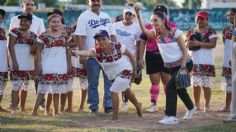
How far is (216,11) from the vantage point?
4878 cm

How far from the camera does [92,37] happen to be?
1134 centimetres

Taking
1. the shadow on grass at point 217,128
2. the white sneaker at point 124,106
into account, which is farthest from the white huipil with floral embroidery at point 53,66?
the shadow on grass at point 217,128

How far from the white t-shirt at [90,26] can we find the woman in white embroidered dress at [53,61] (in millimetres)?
448

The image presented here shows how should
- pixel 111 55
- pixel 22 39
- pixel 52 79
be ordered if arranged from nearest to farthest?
pixel 111 55, pixel 52 79, pixel 22 39

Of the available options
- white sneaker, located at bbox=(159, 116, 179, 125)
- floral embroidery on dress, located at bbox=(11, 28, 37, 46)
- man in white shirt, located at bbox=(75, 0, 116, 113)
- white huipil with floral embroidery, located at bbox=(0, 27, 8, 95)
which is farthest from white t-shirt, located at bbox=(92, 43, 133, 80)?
white huipil with floral embroidery, located at bbox=(0, 27, 8, 95)

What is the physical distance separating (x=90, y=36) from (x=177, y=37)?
2.01m

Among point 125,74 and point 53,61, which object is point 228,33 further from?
point 53,61

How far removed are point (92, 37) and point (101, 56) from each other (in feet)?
3.59

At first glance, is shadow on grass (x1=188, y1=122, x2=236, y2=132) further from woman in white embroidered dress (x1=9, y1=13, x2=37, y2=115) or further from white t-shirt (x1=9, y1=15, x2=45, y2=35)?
white t-shirt (x1=9, y1=15, x2=45, y2=35)

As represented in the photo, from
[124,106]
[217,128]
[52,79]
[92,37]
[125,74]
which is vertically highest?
[92,37]

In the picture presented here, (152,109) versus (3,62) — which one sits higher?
(3,62)

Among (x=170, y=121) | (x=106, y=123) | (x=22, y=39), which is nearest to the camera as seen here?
(x=170, y=121)

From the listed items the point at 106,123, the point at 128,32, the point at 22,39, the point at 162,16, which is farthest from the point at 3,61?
the point at 162,16

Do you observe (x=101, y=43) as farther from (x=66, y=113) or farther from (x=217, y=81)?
(x=217, y=81)
